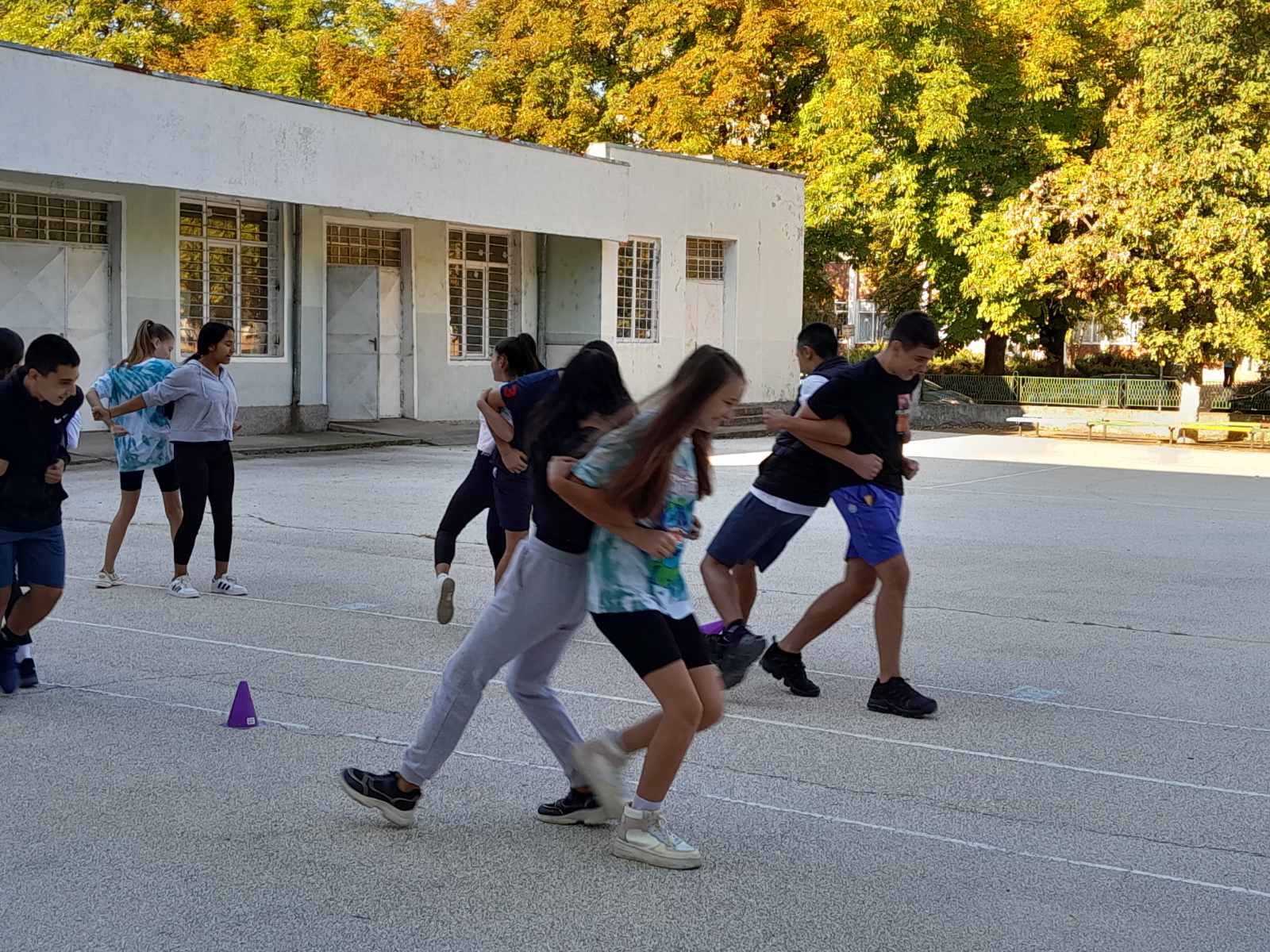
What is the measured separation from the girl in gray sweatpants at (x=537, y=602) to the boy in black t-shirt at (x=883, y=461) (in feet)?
7.12

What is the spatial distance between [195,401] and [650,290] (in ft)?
64.1

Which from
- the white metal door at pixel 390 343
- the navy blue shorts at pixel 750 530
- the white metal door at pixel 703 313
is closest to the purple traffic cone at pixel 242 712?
the navy blue shorts at pixel 750 530

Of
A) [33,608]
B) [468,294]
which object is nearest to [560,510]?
[33,608]

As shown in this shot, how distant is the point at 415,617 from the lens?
908cm

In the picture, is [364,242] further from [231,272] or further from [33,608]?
[33,608]

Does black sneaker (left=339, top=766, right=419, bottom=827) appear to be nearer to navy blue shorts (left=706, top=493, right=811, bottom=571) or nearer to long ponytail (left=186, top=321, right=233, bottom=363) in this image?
navy blue shorts (left=706, top=493, right=811, bottom=571)

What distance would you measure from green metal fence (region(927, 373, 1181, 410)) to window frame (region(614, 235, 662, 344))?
32.8 feet

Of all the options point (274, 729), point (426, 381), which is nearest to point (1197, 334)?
point (426, 381)

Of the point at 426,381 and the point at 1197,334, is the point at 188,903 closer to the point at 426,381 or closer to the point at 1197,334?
the point at 426,381

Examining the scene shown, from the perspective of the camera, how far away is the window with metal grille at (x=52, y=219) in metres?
19.0

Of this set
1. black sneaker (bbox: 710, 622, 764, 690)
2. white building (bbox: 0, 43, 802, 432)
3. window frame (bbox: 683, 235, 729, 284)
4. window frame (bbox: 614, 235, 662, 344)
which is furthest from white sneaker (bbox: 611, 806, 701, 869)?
window frame (bbox: 683, 235, 729, 284)

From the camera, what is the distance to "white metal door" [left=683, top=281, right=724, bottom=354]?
29.1 m

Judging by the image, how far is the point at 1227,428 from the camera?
27.8m

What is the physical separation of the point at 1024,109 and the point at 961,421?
7059 mm
